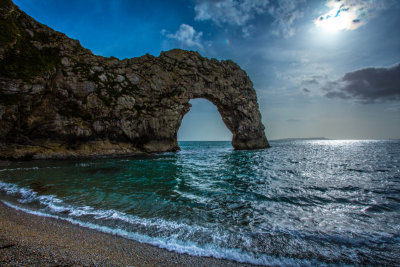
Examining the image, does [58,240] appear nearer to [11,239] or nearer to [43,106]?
[11,239]

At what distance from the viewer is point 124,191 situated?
8.20 m

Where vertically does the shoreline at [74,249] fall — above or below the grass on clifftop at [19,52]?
below

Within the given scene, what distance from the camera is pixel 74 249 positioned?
328 cm

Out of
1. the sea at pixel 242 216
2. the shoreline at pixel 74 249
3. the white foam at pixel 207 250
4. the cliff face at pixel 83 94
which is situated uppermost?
the cliff face at pixel 83 94

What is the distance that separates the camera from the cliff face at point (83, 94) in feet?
61.3

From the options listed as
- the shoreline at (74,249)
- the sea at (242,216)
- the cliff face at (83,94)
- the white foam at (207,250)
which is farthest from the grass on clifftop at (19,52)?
the white foam at (207,250)

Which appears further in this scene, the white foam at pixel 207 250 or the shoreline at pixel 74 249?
the white foam at pixel 207 250

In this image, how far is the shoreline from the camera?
2783 millimetres

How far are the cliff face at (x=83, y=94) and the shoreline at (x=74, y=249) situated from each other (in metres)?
21.5

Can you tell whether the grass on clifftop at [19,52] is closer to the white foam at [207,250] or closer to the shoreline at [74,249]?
the shoreline at [74,249]

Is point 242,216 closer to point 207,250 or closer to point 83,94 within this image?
→ point 207,250

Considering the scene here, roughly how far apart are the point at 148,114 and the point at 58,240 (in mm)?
27915

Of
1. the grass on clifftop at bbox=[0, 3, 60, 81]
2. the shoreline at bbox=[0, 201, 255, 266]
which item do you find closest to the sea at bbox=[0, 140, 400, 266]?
the shoreline at bbox=[0, 201, 255, 266]

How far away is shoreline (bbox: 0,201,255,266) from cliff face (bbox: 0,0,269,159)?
2152 centimetres
